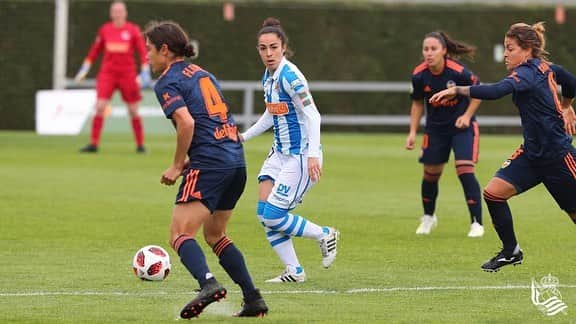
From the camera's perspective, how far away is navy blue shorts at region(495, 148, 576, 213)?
9.62m

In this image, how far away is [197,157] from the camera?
8.07m

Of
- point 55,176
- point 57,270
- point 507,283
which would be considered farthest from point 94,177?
point 507,283

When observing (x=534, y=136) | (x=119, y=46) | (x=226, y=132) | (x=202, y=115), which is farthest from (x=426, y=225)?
(x=119, y=46)

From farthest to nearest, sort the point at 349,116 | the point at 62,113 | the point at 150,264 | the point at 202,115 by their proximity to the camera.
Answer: the point at 349,116 → the point at 62,113 → the point at 150,264 → the point at 202,115

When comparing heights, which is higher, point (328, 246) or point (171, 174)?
point (171, 174)

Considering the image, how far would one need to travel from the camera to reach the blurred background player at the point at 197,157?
26.0ft

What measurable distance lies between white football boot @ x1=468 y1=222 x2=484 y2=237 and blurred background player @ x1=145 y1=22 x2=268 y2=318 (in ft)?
15.5

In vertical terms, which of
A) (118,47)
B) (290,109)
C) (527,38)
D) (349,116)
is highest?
(527,38)

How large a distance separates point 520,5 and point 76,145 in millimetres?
11696

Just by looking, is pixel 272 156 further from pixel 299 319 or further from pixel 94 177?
pixel 94 177

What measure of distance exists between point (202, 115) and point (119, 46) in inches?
536

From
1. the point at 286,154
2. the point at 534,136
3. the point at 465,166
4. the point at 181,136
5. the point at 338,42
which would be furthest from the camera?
the point at 338,42

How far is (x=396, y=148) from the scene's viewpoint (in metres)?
25.1

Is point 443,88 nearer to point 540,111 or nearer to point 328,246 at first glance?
point 540,111
